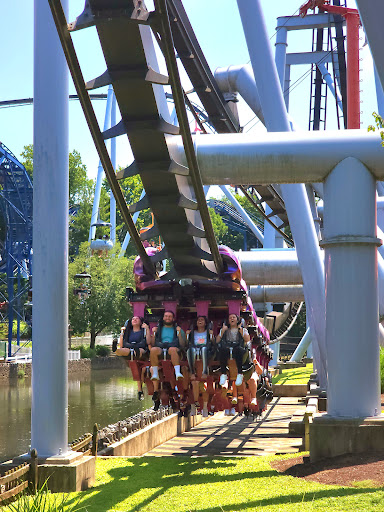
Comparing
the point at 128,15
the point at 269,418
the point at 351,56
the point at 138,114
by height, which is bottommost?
the point at 269,418

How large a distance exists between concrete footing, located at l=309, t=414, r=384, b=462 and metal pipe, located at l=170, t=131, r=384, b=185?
2.96 metres

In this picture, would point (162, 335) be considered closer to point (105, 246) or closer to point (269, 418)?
point (269, 418)

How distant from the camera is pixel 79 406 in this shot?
981 inches

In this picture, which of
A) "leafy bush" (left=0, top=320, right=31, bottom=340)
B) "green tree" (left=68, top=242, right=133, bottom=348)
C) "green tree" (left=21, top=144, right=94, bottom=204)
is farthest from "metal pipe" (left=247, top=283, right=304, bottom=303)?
"green tree" (left=21, top=144, right=94, bottom=204)

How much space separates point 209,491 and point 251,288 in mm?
13608

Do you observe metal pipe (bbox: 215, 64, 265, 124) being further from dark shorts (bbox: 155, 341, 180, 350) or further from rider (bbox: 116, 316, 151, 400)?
dark shorts (bbox: 155, 341, 180, 350)

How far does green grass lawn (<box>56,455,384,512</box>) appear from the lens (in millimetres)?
6699

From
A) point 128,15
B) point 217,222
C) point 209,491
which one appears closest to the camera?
point 128,15

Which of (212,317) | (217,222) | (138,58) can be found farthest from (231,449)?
(217,222)

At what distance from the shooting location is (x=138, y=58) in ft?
23.7

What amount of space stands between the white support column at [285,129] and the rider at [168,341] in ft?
8.98

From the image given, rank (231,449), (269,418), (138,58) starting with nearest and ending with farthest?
(138,58) < (231,449) < (269,418)

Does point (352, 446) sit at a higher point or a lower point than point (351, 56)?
lower

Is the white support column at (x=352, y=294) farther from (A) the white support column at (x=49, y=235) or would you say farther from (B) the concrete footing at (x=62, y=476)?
(A) the white support column at (x=49, y=235)
